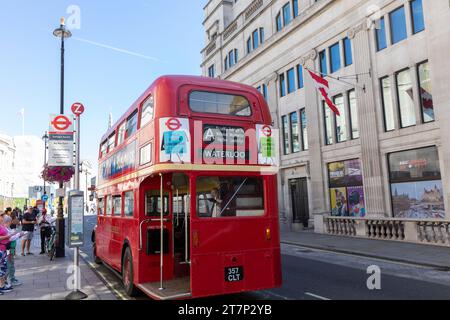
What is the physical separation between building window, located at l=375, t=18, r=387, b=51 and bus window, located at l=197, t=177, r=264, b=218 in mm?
15125

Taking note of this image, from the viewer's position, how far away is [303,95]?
2495 cm

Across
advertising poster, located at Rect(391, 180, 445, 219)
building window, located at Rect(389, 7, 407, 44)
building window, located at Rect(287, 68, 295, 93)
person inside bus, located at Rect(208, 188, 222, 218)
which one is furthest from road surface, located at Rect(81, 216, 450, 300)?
building window, located at Rect(287, 68, 295, 93)

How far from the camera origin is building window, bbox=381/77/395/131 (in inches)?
732

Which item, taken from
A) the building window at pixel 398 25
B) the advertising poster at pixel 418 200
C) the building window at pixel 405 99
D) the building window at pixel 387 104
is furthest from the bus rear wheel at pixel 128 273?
the building window at pixel 398 25

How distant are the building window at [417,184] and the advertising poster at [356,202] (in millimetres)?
1835

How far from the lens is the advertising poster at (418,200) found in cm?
1623

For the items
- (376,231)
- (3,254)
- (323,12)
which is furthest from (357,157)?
(3,254)

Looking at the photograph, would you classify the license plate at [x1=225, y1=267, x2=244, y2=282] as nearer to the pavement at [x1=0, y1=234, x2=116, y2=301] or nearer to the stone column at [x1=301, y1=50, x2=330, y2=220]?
the pavement at [x1=0, y1=234, x2=116, y2=301]

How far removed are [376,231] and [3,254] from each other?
1510 centimetres

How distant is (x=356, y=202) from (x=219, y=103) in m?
15.2

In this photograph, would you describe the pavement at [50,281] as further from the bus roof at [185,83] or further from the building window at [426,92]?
the building window at [426,92]

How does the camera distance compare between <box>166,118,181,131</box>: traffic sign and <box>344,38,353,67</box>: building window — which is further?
<box>344,38,353,67</box>: building window

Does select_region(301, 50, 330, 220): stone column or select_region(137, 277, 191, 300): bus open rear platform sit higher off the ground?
select_region(301, 50, 330, 220): stone column
